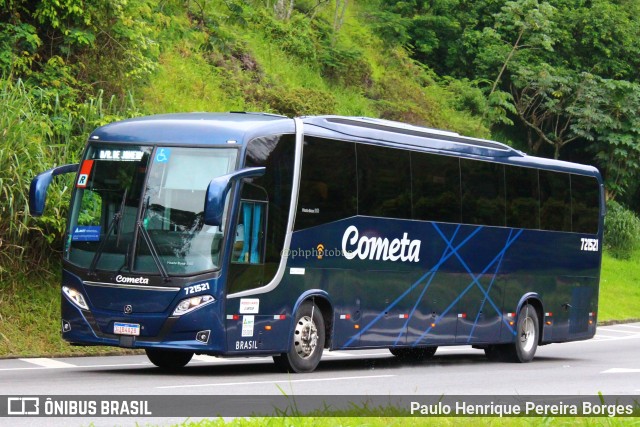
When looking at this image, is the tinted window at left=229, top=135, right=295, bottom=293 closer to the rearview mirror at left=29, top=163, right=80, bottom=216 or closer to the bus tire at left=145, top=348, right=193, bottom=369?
the bus tire at left=145, top=348, right=193, bottom=369

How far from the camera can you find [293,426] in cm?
970

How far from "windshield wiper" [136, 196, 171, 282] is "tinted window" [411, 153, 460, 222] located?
528 centimetres

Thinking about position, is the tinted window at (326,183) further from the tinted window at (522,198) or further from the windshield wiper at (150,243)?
the tinted window at (522,198)

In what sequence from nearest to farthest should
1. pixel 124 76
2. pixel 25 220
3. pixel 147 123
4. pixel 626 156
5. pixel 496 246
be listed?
1. pixel 147 123
2. pixel 25 220
3. pixel 496 246
4. pixel 124 76
5. pixel 626 156

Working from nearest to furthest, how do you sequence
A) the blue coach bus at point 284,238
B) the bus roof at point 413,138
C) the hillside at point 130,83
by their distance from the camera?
the blue coach bus at point 284,238 → the bus roof at point 413,138 → the hillside at point 130,83

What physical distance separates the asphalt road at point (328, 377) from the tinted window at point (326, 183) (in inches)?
87.6

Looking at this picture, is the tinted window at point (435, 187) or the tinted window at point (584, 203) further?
the tinted window at point (584, 203)

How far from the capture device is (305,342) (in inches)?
702

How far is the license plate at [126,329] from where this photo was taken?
16.2m

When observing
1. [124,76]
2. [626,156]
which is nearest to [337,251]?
[124,76]

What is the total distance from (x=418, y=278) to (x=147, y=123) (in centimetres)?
548

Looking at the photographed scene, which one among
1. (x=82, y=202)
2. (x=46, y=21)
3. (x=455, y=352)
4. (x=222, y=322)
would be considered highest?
(x=46, y=21)

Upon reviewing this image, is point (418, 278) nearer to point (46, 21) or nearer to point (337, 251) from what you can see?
point (337, 251)

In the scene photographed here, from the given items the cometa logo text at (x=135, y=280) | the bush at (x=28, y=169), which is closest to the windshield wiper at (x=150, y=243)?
the cometa logo text at (x=135, y=280)
